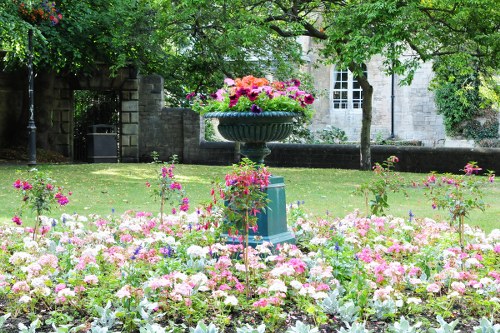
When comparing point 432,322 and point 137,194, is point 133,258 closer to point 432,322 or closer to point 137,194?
point 432,322

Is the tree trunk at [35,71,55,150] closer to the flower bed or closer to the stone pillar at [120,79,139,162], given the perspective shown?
the stone pillar at [120,79,139,162]

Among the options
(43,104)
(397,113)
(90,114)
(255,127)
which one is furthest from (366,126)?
(397,113)

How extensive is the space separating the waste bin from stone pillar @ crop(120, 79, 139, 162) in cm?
29

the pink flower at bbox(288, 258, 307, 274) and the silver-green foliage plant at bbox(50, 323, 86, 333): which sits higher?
the pink flower at bbox(288, 258, 307, 274)

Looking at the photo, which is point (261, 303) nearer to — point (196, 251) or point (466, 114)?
point (196, 251)

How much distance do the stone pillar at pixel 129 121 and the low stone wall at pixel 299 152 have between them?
480 mm

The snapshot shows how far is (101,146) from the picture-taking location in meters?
24.2

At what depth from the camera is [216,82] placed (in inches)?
928

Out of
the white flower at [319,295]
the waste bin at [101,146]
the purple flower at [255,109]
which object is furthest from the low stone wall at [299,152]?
the white flower at [319,295]

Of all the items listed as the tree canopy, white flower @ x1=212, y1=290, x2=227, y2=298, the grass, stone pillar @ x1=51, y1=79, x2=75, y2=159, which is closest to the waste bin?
stone pillar @ x1=51, y1=79, x2=75, y2=159

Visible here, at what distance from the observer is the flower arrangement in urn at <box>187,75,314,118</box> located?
300 inches

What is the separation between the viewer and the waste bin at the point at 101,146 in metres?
24.0

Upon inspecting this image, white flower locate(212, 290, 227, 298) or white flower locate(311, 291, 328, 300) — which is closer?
white flower locate(311, 291, 328, 300)

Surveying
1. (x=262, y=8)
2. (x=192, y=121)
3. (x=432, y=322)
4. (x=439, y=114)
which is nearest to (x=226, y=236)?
(x=432, y=322)
